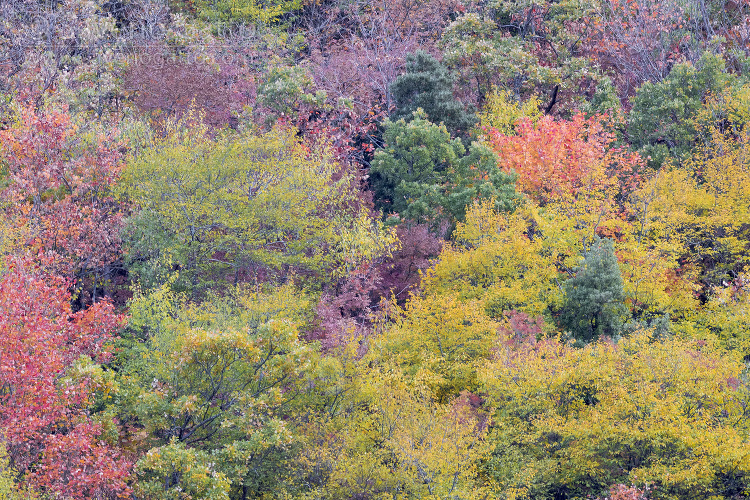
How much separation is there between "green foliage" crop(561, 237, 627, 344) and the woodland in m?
0.16

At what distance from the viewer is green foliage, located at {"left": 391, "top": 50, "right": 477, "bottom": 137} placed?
65.4 metres


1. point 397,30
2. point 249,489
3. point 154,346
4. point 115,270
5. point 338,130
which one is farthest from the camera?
point 397,30

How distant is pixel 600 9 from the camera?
238 feet

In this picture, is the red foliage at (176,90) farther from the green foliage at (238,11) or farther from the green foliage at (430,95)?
the green foliage at (238,11)

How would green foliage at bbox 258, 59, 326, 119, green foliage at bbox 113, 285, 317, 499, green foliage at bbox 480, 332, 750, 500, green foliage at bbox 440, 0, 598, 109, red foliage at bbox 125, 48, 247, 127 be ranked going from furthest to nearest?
green foliage at bbox 440, 0, 598, 109 → green foliage at bbox 258, 59, 326, 119 → red foliage at bbox 125, 48, 247, 127 → green foliage at bbox 480, 332, 750, 500 → green foliage at bbox 113, 285, 317, 499

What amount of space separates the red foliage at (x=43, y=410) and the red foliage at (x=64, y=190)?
817cm

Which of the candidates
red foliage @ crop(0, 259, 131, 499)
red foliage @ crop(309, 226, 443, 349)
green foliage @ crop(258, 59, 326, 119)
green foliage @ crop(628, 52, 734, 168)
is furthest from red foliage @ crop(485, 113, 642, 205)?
red foliage @ crop(0, 259, 131, 499)

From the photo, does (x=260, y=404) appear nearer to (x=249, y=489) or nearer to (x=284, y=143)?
(x=249, y=489)

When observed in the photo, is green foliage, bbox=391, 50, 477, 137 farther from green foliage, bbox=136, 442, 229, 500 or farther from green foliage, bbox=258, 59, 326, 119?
green foliage, bbox=136, 442, 229, 500

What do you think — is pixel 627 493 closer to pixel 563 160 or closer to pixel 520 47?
pixel 563 160

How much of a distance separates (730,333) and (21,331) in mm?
33978

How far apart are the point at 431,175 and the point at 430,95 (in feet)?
23.8

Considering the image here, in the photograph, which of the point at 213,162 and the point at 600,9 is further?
the point at 600,9

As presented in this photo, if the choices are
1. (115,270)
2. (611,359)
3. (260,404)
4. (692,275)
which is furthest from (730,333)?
(115,270)
